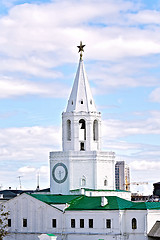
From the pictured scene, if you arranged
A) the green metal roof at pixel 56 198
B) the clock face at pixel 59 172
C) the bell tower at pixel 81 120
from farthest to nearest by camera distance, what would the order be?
the bell tower at pixel 81 120 → the clock face at pixel 59 172 → the green metal roof at pixel 56 198

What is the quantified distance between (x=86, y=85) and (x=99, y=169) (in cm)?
1054

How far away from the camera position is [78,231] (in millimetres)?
71375

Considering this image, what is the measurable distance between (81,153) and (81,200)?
21.9 ft

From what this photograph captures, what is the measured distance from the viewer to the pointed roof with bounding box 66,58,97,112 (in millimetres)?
79312

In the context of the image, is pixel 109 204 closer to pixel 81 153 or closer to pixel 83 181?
pixel 83 181

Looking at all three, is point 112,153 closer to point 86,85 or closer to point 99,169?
point 99,169

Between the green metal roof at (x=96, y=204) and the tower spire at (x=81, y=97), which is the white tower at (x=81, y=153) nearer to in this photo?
the tower spire at (x=81, y=97)

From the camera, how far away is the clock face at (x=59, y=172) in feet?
257

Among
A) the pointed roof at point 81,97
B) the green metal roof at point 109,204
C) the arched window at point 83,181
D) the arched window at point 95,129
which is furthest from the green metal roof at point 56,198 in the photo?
the pointed roof at point 81,97

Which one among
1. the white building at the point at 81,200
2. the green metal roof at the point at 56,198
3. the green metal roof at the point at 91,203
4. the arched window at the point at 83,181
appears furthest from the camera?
the arched window at the point at 83,181

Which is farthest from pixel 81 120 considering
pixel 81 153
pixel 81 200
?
pixel 81 200

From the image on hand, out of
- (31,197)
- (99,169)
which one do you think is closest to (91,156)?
(99,169)

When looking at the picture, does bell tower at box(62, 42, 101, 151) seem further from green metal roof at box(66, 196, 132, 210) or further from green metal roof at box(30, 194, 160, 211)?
green metal roof at box(66, 196, 132, 210)

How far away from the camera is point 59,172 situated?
259 ft
